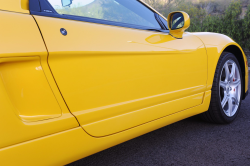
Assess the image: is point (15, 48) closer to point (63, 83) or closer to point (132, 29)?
point (63, 83)

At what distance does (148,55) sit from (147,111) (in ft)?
1.33

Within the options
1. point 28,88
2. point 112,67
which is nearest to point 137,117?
point 112,67

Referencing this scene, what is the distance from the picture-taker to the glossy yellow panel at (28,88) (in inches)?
38.5

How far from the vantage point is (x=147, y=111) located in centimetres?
159

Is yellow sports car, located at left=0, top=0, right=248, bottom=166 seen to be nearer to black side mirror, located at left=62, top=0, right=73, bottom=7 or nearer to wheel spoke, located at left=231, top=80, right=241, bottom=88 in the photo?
black side mirror, located at left=62, top=0, right=73, bottom=7

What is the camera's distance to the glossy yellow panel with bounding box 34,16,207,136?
116cm

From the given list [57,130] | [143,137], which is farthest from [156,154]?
[57,130]

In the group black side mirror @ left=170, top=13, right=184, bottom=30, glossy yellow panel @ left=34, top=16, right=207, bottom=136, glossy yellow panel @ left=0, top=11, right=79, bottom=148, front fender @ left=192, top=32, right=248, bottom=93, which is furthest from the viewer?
front fender @ left=192, top=32, right=248, bottom=93

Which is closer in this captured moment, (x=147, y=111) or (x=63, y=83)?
(x=63, y=83)

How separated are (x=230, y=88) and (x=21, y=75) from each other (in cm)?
228

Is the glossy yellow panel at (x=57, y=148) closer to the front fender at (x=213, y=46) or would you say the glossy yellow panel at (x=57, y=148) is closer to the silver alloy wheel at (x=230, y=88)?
the front fender at (x=213, y=46)

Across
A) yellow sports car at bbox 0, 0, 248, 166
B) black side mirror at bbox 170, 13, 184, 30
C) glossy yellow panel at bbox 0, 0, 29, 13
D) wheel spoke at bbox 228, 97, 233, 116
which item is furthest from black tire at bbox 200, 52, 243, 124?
glossy yellow panel at bbox 0, 0, 29, 13

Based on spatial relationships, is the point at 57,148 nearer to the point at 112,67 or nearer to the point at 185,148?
the point at 112,67

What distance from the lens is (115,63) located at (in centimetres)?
137
